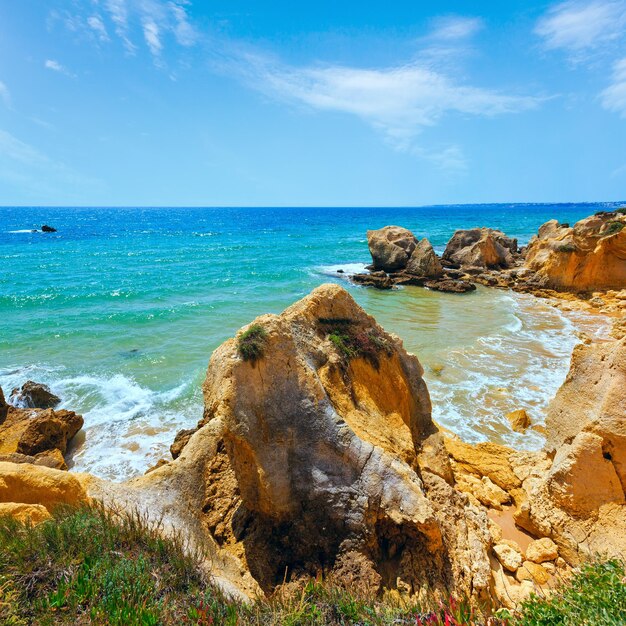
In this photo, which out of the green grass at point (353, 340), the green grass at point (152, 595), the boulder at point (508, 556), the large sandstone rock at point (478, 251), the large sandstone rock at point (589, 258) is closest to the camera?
the green grass at point (152, 595)

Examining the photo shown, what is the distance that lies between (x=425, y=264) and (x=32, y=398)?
27.7 m

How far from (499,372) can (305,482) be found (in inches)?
451

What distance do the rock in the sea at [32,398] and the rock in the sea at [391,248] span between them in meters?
28.3

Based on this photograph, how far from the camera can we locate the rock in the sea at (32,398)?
498 inches

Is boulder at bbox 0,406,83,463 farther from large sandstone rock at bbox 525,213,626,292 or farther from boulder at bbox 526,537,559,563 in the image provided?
large sandstone rock at bbox 525,213,626,292

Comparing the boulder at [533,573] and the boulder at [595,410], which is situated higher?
the boulder at [595,410]

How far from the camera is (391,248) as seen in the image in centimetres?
3581

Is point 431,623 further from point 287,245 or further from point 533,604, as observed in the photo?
point 287,245

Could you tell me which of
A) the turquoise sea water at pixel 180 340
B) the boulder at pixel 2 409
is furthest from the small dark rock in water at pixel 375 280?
the boulder at pixel 2 409

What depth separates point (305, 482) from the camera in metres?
5.74

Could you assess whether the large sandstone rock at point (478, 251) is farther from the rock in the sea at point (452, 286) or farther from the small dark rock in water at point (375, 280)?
the small dark rock in water at point (375, 280)

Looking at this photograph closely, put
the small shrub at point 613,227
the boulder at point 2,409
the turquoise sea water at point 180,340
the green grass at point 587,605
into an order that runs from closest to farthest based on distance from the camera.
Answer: the green grass at point 587,605
the boulder at point 2,409
the turquoise sea water at point 180,340
the small shrub at point 613,227

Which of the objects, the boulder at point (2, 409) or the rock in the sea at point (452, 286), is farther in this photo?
the rock in the sea at point (452, 286)

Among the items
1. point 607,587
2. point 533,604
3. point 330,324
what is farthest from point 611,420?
point 330,324
